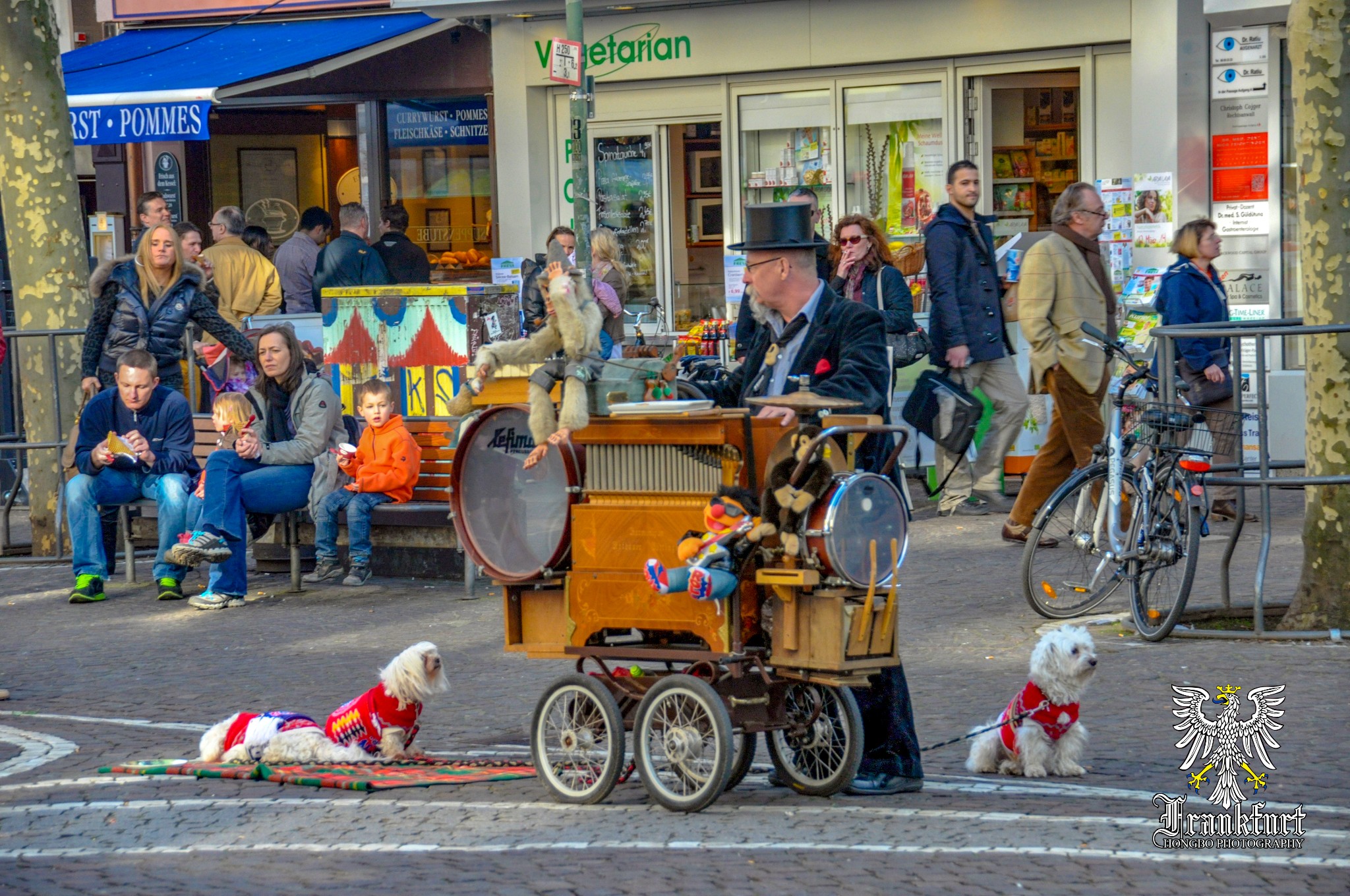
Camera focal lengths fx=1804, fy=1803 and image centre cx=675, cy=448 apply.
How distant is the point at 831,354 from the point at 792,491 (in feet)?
2.46

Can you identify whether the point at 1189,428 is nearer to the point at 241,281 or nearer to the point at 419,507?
the point at 419,507

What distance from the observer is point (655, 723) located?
588 centimetres

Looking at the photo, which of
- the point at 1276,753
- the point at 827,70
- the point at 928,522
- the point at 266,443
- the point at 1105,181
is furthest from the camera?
the point at 827,70

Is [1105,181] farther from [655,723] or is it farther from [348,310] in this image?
[655,723]

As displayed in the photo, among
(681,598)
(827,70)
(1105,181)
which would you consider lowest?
(681,598)

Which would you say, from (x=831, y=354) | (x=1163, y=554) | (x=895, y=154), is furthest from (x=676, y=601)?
(x=895, y=154)

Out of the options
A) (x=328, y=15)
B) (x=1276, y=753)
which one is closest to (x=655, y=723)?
(x=1276, y=753)

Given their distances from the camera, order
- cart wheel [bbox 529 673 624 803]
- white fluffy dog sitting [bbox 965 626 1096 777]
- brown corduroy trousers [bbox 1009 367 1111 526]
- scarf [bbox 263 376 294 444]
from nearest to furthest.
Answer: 1. cart wheel [bbox 529 673 624 803]
2. white fluffy dog sitting [bbox 965 626 1096 777]
3. brown corduroy trousers [bbox 1009 367 1111 526]
4. scarf [bbox 263 376 294 444]

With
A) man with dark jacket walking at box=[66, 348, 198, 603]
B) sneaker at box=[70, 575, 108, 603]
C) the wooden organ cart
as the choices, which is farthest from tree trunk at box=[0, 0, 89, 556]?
the wooden organ cart

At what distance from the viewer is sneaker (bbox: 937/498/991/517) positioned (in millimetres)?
12570

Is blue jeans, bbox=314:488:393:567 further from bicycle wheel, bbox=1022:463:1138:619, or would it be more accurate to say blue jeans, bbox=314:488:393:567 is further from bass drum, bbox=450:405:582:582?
bass drum, bbox=450:405:582:582

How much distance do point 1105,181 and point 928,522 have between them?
4.34 metres

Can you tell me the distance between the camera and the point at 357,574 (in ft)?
36.4

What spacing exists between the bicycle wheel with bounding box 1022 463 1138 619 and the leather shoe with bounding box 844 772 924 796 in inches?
122
